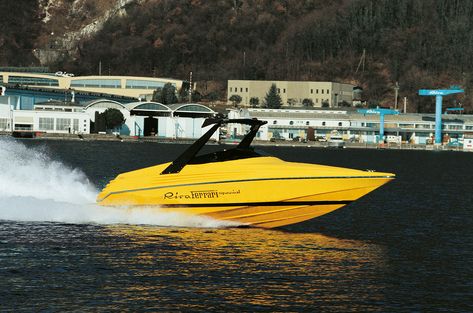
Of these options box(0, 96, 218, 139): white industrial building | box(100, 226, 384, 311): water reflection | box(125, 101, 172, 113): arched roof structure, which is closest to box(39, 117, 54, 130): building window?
A: box(0, 96, 218, 139): white industrial building

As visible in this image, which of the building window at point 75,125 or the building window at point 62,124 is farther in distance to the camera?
the building window at point 75,125

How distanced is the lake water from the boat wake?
0.05 metres

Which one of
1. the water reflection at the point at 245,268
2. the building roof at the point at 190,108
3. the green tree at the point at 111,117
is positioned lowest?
the water reflection at the point at 245,268

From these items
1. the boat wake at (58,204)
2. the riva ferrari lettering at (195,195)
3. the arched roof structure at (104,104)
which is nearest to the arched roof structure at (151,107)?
the arched roof structure at (104,104)

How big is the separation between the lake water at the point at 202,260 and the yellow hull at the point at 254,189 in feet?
3.11

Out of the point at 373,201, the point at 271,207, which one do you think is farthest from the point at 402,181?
the point at 271,207

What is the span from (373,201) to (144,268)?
107 feet

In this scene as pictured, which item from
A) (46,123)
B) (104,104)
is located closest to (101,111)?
(104,104)

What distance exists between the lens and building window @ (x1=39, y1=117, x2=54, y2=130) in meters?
185

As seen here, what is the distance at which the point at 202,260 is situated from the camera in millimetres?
32750

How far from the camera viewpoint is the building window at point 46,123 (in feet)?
607

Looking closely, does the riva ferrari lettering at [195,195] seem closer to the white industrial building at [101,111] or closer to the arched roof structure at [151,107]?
the white industrial building at [101,111]

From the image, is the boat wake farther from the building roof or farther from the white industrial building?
the building roof

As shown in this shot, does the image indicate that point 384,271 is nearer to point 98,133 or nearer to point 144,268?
point 144,268
